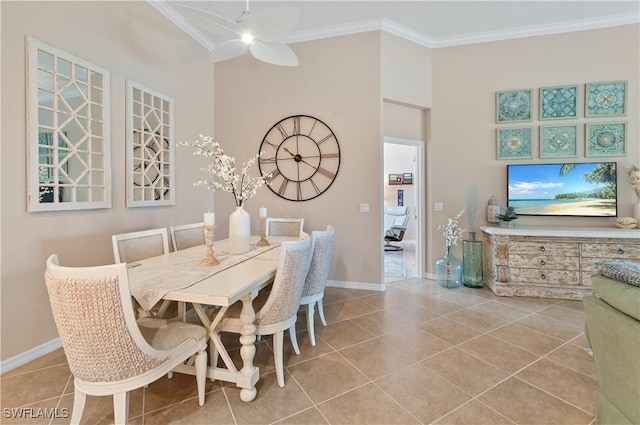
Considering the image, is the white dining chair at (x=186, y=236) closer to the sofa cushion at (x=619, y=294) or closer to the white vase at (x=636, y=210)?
the sofa cushion at (x=619, y=294)

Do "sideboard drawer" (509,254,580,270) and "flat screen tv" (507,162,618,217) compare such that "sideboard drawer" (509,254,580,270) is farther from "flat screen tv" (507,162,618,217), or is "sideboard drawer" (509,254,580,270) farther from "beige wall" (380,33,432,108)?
"beige wall" (380,33,432,108)

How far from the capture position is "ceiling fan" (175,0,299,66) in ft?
7.02

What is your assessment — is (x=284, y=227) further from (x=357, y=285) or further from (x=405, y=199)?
(x=405, y=199)

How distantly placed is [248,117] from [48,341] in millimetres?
3320

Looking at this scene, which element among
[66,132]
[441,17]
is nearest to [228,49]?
[66,132]

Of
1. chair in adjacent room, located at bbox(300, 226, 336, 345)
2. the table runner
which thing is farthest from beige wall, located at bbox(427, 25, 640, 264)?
the table runner

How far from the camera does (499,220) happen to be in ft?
12.9

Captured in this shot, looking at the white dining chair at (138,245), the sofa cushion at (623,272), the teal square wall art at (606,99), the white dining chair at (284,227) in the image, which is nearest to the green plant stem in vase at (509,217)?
the teal square wall art at (606,99)

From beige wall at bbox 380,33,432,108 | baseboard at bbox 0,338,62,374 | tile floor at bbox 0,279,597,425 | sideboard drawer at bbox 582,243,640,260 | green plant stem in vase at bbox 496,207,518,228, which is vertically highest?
beige wall at bbox 380,33,432,108

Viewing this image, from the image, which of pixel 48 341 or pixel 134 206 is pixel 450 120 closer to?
pixel 134 206

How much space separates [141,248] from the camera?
2375 mm

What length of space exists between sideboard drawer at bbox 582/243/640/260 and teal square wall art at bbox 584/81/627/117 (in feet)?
5.59

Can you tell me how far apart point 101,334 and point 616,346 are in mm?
2278

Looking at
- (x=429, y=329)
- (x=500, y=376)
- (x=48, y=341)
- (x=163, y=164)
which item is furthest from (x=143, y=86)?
(x=500, y=376)
